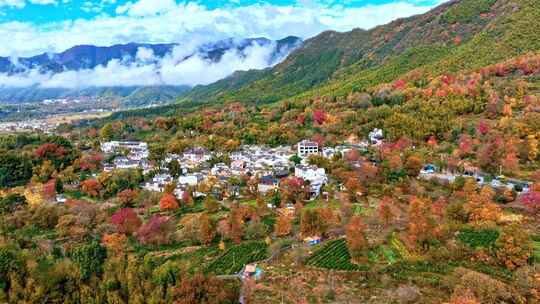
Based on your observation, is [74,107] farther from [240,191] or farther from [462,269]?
[462,269]

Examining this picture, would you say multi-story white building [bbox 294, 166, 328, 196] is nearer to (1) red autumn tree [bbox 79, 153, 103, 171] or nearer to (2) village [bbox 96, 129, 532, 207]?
(2) village [bbox 96, 129, 532, 207]

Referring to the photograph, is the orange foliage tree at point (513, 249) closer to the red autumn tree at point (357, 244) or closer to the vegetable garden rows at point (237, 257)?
the red autumn tree at point (357, 244)

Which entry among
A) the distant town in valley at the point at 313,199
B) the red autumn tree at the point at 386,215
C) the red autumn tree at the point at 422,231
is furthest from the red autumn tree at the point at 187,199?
the red autumn tree at the point at 422,231

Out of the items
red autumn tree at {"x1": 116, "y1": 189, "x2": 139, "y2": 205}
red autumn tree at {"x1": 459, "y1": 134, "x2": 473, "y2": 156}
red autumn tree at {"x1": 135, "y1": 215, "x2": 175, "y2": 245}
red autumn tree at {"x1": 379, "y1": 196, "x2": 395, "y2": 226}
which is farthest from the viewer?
red autumn tree at {"x1": 459, "y1": 134, "x2": 473, "y2": 156}

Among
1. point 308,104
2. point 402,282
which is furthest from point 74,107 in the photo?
point 402,282

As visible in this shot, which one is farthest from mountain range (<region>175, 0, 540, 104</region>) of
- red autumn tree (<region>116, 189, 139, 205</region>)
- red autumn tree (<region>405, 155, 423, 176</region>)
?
red autumn tree (<region>116, 189, 139, 205</region>)

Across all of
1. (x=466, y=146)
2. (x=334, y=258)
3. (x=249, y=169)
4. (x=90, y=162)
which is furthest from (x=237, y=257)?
(x=90, y=162)
